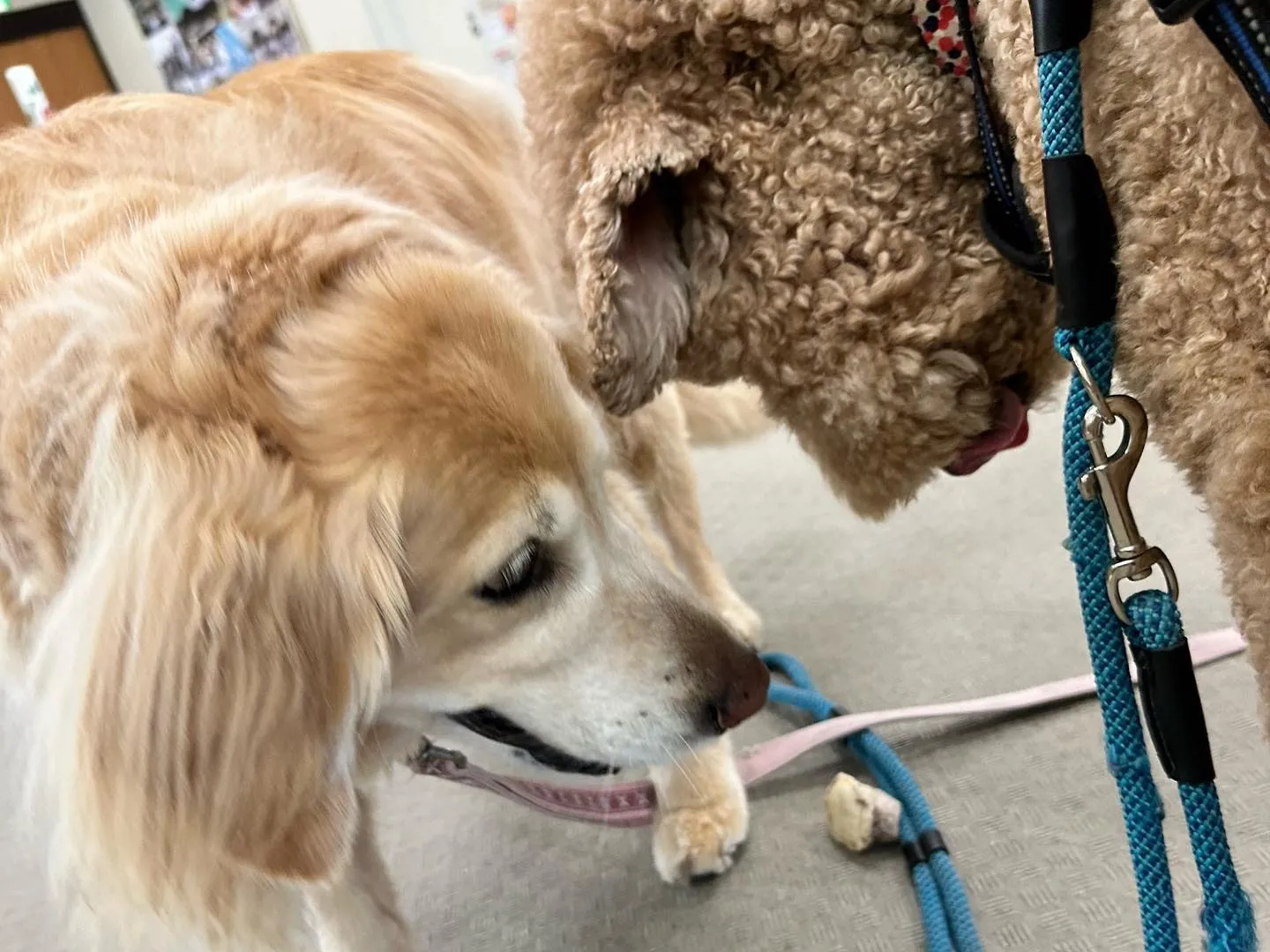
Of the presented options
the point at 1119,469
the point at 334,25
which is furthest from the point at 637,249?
the point at 334,25

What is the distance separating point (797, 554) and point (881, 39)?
113 centimetres

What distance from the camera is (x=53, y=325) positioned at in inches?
26.5

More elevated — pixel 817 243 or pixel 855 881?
pixel 817 243

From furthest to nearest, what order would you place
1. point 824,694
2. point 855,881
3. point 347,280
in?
point 824,694 < point 855,881 < point 347,280

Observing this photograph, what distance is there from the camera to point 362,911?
0.92 meters

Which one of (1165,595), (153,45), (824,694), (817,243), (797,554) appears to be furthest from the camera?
(153,45)

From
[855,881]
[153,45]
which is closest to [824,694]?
[855,881]

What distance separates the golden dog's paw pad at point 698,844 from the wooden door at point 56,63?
3305mm

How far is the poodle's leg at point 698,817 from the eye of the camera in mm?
1059

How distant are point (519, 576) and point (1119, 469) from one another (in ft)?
1.35

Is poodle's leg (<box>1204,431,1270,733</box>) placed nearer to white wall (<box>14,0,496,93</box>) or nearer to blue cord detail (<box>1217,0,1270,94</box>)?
blue cord detail (<box>1217,0,1270,94</box>)

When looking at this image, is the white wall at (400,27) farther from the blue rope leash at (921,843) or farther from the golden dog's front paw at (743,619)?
the blue rope leash at (921,843)

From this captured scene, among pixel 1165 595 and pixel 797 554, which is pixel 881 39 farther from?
pixel 797 554

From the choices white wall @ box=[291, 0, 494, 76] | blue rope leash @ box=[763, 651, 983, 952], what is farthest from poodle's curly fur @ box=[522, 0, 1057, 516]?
white wall @ box=[291, 0, 494, 76]
